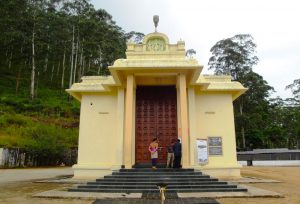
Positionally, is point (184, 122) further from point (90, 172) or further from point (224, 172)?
point (90, 172)

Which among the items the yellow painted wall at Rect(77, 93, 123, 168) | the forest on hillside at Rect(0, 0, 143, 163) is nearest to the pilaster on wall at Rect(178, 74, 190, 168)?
the yellow painted wall at Rect(77, 93, 123, 168)

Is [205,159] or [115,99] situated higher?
[115,99]

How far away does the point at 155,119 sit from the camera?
13.6m

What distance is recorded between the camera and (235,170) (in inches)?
530

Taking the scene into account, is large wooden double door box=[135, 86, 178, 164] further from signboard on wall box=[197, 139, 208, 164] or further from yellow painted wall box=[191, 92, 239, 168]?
yellow painted wall box=[191, 92, 239, 168]

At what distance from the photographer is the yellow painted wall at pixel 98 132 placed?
1392cm

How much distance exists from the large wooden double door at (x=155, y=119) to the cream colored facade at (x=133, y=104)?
0.38 m

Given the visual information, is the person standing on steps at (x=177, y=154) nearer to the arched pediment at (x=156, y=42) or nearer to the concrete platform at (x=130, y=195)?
the concrete platform at (x=130, y=195)

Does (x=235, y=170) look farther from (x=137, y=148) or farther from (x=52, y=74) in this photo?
(x=52, y=74)

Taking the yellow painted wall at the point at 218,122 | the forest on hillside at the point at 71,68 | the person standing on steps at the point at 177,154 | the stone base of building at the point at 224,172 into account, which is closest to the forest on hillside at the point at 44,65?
the forest on hillside at the point at 71,68

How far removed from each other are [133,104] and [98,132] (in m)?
2.27

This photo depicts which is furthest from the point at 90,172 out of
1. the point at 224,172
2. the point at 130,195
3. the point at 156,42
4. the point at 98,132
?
the point at 156,42

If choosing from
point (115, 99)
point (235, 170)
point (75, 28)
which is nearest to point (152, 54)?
point (115, 99)

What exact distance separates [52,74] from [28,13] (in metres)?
11.1
